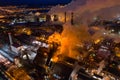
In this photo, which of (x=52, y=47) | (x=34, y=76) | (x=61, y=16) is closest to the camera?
(x=34, y=76)

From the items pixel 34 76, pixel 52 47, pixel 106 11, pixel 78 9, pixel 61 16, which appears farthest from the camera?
pixel 61 16

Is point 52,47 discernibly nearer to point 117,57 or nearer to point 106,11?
point 117,57

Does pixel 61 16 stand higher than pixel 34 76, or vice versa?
pixel 61 16

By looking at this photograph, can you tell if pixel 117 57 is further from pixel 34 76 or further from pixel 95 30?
pixel 95 30

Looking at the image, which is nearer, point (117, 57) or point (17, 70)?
point (117, 57)

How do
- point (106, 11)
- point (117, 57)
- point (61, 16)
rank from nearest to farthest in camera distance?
1. point (117, 57)
2. point (106, 11)
3. point (61, 16)

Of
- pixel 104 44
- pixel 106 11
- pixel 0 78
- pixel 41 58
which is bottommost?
pixel 0 78

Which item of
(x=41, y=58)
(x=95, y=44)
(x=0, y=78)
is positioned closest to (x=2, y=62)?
(x=0, y=78)

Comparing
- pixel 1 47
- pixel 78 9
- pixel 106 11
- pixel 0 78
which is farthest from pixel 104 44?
pixel 1 47

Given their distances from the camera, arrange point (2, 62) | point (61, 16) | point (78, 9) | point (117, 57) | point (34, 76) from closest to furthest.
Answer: point (117, 57) → point (34, 76) → point (2, 62) → point (78, 9) → point (61, 16)
